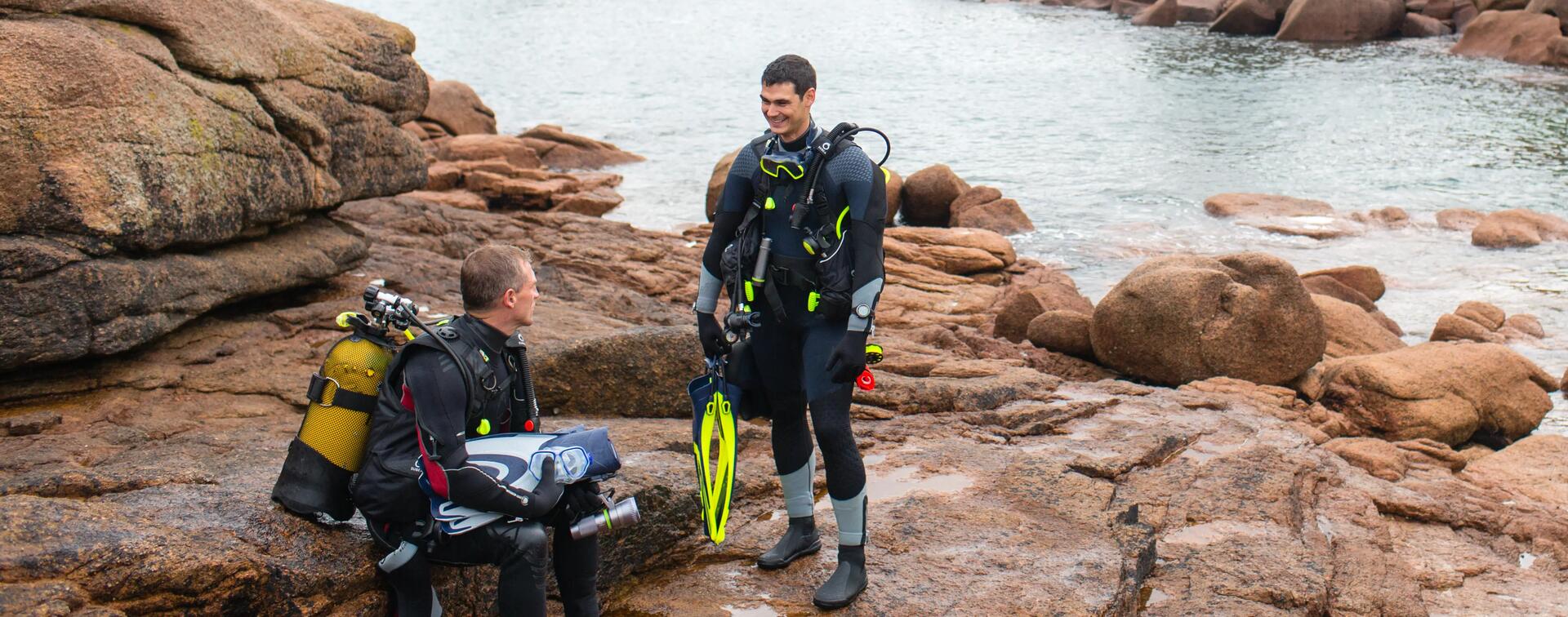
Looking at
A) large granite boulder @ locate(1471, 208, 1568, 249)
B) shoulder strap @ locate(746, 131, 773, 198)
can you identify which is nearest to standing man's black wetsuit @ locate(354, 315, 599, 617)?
shoulder strap @ locate(746, 131, 773, 198)

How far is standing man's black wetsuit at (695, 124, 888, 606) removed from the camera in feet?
17.1

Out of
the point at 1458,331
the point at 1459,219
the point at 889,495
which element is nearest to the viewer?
the point at 889,495

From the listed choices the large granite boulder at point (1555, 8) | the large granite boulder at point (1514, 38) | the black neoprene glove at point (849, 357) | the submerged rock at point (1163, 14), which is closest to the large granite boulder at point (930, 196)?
the black neoprene glove at point (849, 357)

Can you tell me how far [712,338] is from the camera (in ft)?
18.0

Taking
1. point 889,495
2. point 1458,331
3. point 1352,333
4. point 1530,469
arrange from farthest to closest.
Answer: point 1458,331 < point 1352,333 < point 1530,469 < point 889,495

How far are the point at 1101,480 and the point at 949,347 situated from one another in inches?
227

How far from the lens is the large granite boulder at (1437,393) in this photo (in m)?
10.7

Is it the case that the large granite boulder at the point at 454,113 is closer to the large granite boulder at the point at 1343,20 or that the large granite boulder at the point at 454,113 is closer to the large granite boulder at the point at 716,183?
the large granite boulder at the point at 716,183

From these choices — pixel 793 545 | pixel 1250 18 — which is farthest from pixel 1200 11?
pixel 793 545

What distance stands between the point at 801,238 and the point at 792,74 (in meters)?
0.72

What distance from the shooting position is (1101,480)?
6.99 metres

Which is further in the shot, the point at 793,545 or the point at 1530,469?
the point at 1530,469

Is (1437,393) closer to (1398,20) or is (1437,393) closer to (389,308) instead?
(389,308)

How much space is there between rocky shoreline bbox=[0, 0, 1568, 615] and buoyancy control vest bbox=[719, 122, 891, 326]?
1.05 metres
